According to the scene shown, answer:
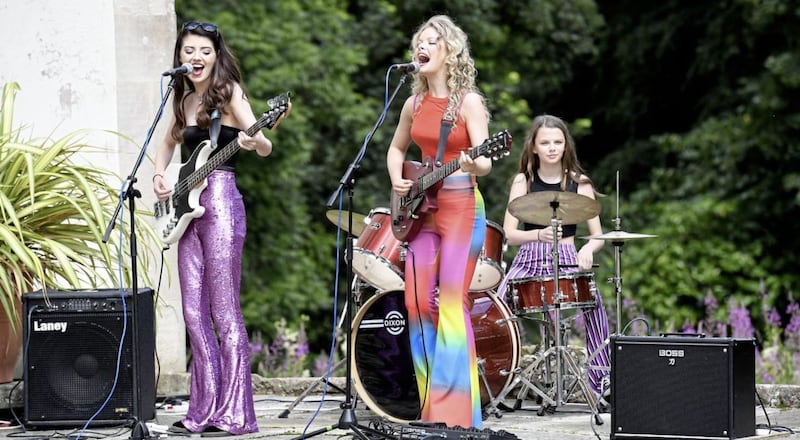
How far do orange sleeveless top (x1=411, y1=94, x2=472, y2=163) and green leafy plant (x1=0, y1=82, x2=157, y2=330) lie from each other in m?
1.73

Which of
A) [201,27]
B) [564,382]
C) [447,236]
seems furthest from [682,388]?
[201,27]

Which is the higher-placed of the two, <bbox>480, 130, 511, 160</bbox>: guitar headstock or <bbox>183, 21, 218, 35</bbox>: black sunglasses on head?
<bbox>183, 21, 218, 35</bbox>: black sunglasses on head

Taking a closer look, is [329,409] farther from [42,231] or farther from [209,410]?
[42,231]

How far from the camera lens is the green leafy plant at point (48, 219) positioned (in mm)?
7098

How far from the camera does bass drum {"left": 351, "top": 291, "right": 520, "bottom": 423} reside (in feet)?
24.4

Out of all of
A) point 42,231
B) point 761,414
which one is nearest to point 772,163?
point 761,414

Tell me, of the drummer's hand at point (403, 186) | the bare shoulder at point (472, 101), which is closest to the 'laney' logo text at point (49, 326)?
the drummer's hand at point (403, 186)

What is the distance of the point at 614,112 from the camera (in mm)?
19250

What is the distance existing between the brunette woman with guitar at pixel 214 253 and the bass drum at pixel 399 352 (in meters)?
0.89

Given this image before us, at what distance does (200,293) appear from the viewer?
22.1ft

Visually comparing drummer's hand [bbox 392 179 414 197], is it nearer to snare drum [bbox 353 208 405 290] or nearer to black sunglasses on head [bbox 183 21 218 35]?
snare drum [bbox 353 208 405 290]

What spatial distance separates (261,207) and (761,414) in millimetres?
8893

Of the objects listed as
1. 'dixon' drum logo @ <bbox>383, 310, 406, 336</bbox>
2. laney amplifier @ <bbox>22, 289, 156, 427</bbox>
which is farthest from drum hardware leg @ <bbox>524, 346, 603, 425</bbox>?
laney amplifier @ <bbox>22, 289, 156, 427</bbox>

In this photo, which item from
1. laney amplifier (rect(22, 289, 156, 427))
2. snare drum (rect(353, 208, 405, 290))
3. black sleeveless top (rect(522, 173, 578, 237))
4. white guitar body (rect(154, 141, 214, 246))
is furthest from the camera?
black sleeveless top (rect(522, 173, 578, 237))
